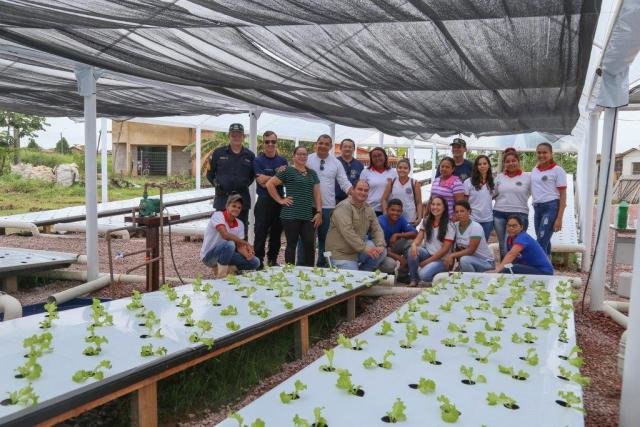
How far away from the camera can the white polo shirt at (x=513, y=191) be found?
5082 mm

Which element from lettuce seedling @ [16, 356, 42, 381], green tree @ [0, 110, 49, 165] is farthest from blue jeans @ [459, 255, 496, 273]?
green tree @ [0, 110, 49, 165]

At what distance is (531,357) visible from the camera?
2.35m

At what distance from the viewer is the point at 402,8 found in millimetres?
2592

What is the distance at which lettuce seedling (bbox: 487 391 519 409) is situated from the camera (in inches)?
74.5

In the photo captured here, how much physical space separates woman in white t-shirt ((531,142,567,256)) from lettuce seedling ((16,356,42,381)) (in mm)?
4260

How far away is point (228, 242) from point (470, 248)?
2088mm

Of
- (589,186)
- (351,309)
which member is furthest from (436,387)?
(589,186)

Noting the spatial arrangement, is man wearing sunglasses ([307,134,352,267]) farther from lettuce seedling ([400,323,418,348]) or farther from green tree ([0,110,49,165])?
green tree ([0,110,49,165])

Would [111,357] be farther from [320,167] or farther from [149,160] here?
[149,160]

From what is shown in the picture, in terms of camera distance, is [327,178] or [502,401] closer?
[502,401]

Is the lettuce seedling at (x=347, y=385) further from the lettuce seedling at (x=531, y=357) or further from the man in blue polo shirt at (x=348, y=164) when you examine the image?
the man in blue polo shirt at (x=348, y=164)

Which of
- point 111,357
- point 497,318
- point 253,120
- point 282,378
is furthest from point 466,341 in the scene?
point 253,120

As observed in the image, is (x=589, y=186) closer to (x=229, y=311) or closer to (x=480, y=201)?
(x=480, y=201)

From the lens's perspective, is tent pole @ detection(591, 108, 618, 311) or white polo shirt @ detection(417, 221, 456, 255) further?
white polo shirt @ detection(417, 221, 456, 255)
